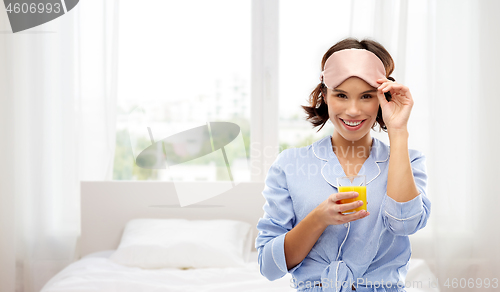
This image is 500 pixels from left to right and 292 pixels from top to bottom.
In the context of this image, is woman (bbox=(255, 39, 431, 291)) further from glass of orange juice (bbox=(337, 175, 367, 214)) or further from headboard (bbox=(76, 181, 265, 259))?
headboard (bbox=(76, 181, 265, 259))

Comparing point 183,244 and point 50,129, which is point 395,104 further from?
point 50,129

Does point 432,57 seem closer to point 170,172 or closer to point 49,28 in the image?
point 170,172

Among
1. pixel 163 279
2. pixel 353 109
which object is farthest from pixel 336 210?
pixel 163 279

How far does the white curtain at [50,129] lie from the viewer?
9.27 ft

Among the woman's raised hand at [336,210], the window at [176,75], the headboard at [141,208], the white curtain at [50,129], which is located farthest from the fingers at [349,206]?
the white curtain at [50,129]

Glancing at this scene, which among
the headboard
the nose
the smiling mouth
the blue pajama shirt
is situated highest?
the nose

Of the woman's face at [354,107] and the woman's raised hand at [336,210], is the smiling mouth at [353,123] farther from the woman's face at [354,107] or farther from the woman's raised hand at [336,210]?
the woman's raised hand at [336,210]

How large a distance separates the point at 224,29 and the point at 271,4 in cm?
39

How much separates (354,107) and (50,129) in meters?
2.42

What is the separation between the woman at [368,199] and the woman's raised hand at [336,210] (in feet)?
0.07

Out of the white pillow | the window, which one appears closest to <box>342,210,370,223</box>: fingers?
the white pillow

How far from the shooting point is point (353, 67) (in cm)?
115

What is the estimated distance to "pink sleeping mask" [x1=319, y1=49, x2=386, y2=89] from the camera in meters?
1.14

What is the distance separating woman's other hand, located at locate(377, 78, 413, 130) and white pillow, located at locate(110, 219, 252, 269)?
1.53m
